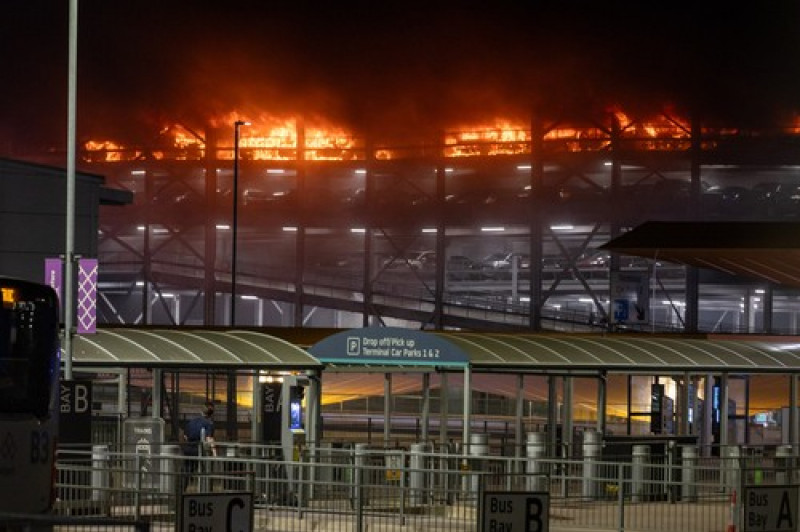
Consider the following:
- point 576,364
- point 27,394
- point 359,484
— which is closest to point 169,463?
point 359,484

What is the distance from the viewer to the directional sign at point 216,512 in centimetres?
1444

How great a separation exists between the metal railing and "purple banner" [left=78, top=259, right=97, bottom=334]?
346cm

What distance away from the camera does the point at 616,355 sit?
1378 inches

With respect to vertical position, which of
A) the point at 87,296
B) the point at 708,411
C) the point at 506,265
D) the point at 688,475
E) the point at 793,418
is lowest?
the point at 688,475

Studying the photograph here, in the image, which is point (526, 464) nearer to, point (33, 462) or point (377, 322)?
point (33, 462)

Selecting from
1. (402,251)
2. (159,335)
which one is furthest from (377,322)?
(159,335)

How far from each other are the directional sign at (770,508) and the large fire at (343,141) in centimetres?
7406

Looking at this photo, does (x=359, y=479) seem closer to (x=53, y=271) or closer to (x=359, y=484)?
(x=359, y=484)

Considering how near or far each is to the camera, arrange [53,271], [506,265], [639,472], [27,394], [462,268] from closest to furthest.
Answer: [27,394], [639,472], [53,271], [506,265], [462,268]

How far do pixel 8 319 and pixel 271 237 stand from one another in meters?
84.2

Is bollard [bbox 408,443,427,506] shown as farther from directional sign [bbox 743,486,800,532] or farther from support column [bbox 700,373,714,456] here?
support column [bbox 700,373,714,456]

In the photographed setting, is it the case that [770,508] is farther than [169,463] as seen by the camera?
No

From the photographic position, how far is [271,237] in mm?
101312

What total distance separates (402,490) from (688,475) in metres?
8.33
